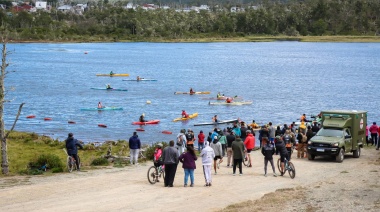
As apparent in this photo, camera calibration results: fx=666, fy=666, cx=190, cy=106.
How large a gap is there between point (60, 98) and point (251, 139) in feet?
191

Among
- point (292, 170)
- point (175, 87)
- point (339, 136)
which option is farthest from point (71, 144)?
point (175, 87)

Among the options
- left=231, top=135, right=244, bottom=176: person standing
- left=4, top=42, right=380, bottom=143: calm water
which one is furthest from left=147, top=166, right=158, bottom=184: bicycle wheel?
left=4, top=42, right=380, bottom=143: calm water

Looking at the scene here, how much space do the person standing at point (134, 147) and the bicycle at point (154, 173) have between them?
486 centimetres

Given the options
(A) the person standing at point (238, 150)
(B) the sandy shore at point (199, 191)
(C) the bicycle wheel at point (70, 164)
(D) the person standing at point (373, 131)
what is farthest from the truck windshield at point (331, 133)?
(C) the bicycle wheel at point (70, 164)

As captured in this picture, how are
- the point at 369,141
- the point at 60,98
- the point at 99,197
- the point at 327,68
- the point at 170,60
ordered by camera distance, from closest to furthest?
the point at 99,197 → the point at 369,141 → the point at 60,98 → the point at 327,68 → the point at 170,60

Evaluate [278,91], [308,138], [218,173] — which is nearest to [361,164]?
[308,138]

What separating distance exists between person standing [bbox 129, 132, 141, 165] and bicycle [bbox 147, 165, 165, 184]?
4.86m

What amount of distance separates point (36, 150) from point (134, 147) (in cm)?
1244

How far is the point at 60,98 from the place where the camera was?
85.9 meters

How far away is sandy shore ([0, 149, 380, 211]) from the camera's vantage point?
74.9 ft

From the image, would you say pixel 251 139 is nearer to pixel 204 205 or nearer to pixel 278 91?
pixel 204 205

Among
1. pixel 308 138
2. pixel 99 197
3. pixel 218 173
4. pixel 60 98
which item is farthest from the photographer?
pixel 60 98

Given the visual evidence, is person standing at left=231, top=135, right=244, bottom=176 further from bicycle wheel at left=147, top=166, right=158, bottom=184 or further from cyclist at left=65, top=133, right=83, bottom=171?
cyclist at left=65, top=133, right=83, bottom=171

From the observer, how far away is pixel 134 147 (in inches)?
1255
